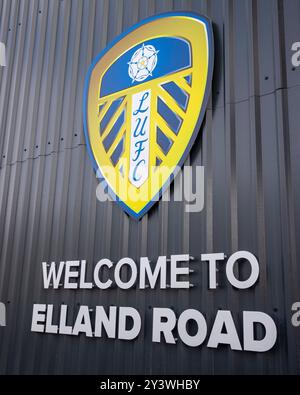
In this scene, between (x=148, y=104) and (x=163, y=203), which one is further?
(x=148, y=104)

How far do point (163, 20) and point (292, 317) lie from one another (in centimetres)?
227

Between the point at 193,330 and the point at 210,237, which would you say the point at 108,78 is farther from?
the point at 193,330

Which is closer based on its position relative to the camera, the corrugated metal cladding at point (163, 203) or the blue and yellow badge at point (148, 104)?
the corrugated metal cladding at point (163, 203)

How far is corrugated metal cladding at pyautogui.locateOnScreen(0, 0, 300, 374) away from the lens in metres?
2.17

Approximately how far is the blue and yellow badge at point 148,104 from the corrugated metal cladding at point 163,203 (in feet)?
0.35

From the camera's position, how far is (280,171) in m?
2.20

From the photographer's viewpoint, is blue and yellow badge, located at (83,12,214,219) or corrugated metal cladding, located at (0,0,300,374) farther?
blue and yellow badge, located at (83,12,214,219)

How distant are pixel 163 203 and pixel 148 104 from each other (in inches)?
30.7

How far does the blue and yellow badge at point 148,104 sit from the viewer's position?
2654 mm

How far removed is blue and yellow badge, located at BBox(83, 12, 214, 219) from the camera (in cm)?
265

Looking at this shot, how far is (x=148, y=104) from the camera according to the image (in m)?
2.90

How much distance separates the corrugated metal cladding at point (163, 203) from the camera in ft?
7.13

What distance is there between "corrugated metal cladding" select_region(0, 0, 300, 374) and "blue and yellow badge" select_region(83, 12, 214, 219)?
0.35ft

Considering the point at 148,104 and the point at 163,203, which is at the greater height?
the point at 148,104
